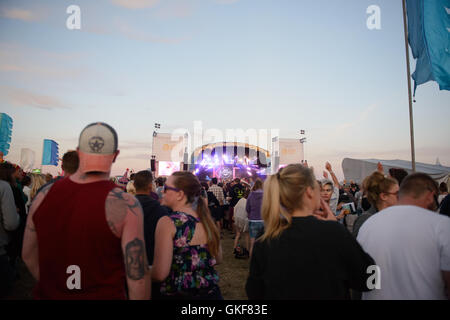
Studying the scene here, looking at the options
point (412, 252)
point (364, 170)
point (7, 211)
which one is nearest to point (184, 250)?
point (412, 252)

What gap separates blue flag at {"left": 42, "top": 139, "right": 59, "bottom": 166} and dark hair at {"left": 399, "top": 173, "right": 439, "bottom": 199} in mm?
20767

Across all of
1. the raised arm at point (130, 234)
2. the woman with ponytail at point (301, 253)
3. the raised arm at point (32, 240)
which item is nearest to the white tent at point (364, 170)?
the woman with ponytail at point (301, 253)

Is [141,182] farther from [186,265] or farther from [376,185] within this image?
[376,185]

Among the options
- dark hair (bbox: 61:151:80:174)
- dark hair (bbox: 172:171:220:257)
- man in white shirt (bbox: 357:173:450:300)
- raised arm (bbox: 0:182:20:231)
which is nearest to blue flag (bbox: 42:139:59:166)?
raised arm (bbox: 0:182:20:231)

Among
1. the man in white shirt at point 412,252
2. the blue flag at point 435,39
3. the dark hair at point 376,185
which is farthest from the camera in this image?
the blue flag at point 435,39

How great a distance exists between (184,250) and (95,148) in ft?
3.68

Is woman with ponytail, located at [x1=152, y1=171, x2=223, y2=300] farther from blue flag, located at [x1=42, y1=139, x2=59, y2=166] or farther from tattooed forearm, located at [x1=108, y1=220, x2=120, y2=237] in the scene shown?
Answer: blue flag, located at [x1=42, y1=139, x2=59, y2=166]

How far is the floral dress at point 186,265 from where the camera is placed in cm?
228

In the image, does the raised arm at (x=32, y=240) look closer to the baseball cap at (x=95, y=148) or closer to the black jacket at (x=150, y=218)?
the baseball cap at (x=95, y=148)

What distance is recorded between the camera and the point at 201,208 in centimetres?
249

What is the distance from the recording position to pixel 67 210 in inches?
66.4

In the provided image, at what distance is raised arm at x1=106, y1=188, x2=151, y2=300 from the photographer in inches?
66.8

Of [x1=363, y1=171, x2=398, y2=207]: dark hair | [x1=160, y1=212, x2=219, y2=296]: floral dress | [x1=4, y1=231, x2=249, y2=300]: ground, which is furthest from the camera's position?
[x1=4, y1=231, x2=249, y2=300]: ground
